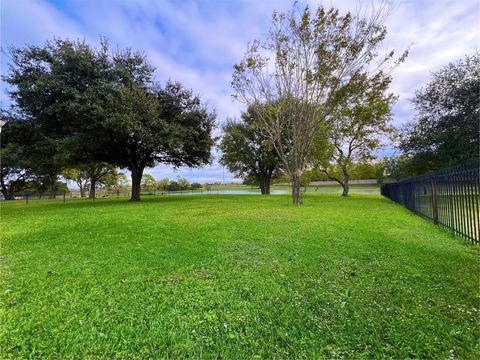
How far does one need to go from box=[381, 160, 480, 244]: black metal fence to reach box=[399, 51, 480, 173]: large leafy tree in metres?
10.0

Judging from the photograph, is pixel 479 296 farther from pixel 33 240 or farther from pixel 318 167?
pixel 318 167

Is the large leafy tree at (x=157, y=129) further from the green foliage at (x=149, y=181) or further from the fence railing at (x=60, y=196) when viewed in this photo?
the green foliage at (x=149, y=181)

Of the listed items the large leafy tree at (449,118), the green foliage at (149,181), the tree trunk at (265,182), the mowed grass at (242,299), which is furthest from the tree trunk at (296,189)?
the green foliage at (149,181)

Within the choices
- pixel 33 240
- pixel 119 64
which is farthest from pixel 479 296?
pixel 119 64

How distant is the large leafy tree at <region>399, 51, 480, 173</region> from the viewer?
14.6m

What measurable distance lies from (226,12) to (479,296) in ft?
26.7

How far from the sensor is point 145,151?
15.8 meters

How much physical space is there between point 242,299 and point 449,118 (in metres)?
18.7

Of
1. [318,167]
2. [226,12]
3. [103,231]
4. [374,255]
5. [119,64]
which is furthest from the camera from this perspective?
[318,167]

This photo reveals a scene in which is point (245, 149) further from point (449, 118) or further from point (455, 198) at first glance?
point (455, 198)

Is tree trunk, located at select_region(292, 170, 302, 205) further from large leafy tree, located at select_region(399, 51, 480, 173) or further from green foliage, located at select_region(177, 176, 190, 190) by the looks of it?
green foliage, located at select_region(177, 176, 190, 190)

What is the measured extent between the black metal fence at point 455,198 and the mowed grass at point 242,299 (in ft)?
1.98

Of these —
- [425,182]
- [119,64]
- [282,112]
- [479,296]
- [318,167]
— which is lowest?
[479,296]

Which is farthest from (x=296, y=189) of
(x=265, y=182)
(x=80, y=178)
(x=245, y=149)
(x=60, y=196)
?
(x=80, y=178)
